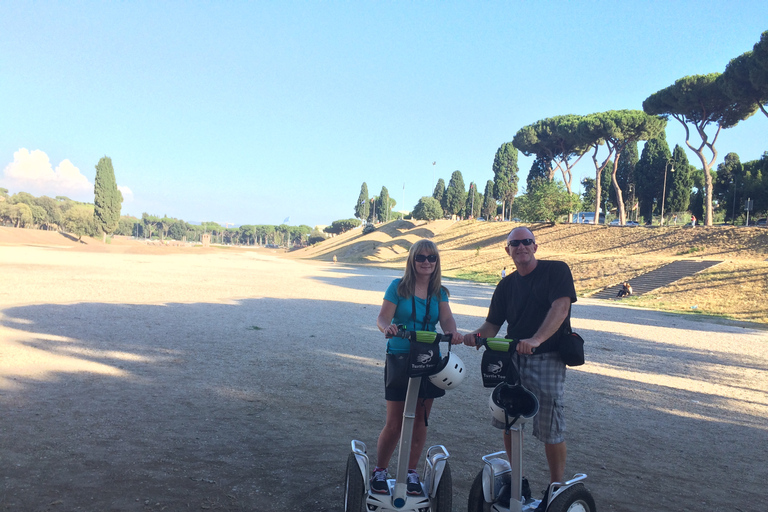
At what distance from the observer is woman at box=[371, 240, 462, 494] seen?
287 centimetres

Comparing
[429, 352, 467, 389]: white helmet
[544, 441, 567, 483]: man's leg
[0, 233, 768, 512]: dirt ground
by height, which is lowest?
[0, 233, 768, 512]: dirt ground

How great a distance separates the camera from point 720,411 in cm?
598

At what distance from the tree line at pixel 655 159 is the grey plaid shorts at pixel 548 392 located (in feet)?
103

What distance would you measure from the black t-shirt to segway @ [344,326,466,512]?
0.52 m

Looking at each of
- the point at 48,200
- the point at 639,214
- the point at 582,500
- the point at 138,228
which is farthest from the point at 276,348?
the point at 138,228

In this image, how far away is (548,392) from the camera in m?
2.84

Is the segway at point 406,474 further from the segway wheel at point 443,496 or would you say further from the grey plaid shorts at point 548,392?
the grey plaid shorts at point 548,392

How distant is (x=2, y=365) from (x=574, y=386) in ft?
25.2

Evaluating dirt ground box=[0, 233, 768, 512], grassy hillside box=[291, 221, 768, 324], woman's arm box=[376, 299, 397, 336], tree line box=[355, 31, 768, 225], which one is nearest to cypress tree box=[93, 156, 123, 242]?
grassy hillside box=[291, 221, 768, 324]

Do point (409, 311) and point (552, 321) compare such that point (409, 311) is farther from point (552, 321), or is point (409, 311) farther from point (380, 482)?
point (380, 482)

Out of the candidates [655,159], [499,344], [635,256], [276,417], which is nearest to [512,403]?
[499,344]

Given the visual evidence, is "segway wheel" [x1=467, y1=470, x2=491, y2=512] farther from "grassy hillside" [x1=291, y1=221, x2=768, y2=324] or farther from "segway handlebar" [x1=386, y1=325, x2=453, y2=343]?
"grassy hillside" [x1=291, y1=221, x2=768, y2=324]

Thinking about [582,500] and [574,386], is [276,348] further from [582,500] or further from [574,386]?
[582,500]

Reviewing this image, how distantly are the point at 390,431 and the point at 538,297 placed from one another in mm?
1208
